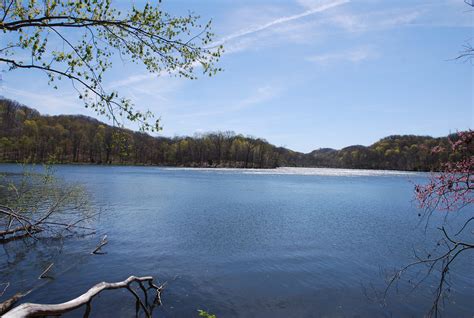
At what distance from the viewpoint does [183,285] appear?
13.5 m

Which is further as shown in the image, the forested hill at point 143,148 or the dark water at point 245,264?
the forested hill at point 143,148

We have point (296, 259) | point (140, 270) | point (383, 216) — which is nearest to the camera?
point (140, 270)

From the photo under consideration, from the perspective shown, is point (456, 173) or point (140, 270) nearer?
point (456, 173)

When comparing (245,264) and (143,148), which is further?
(143,148)

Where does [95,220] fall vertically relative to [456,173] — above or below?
below

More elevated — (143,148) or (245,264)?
(143,148)

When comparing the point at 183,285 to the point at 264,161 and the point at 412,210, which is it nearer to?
the point at 412,210

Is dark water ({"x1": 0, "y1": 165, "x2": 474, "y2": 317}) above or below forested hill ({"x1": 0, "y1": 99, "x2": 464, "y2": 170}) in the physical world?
below

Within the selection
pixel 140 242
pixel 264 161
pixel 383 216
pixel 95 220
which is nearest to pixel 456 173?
pixel 140 242

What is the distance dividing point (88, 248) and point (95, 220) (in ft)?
26.0

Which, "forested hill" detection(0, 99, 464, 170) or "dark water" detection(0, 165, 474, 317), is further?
"forested hill" detection(0, 99, 464, 170)

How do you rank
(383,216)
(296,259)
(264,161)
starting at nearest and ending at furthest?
1. (296,259)
2. (383,216)
3. (264,161)

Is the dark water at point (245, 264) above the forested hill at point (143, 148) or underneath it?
underneath

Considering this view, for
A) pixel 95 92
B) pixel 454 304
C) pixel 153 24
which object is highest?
pixel 153 24
